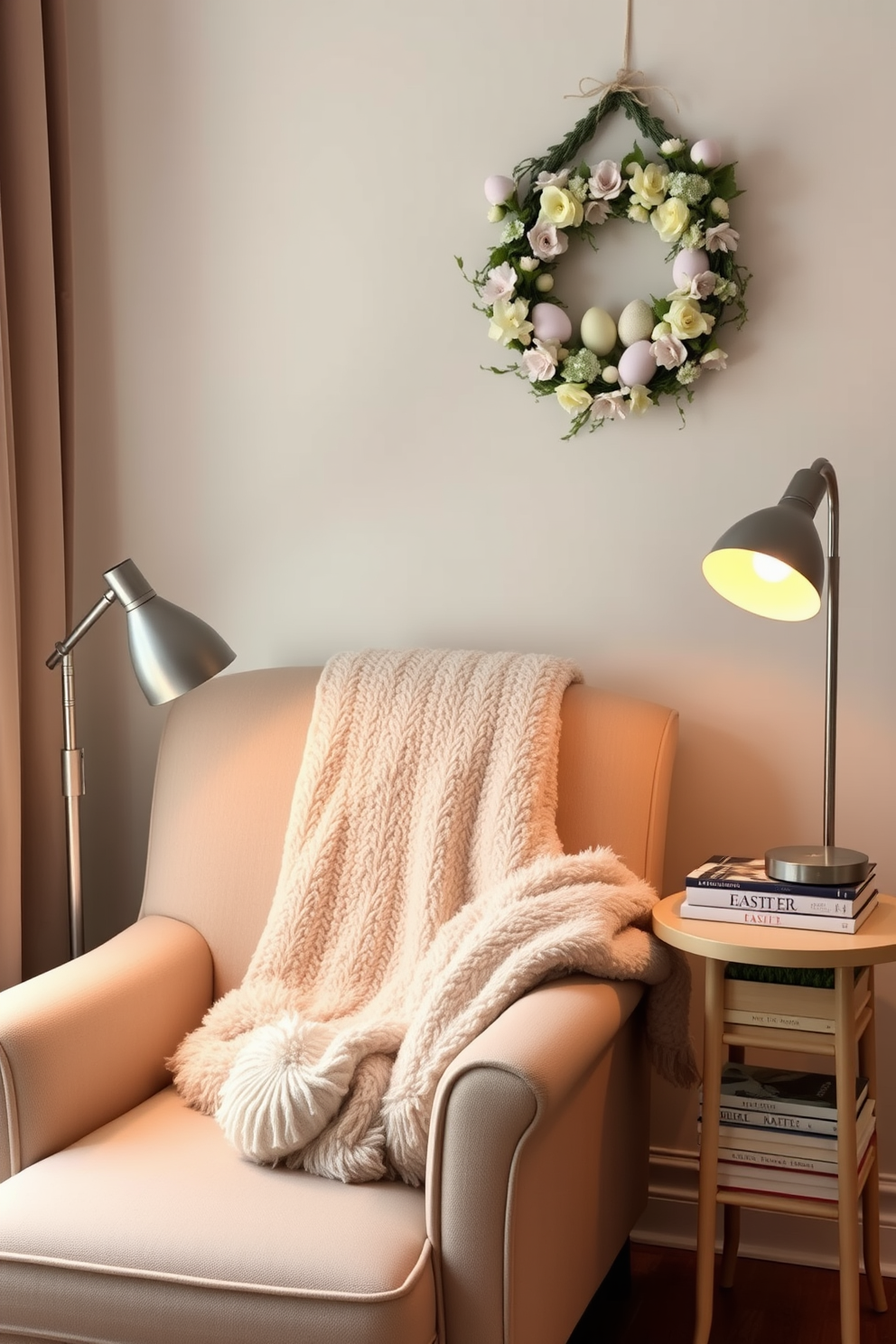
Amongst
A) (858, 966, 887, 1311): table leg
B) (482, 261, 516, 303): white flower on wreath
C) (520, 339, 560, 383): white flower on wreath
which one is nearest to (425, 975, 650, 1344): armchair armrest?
(858, 966, 887, 1311): table leg

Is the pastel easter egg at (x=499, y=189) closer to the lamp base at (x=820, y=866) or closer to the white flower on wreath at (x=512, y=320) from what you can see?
the white flower on wreath at (x=512, y=320)

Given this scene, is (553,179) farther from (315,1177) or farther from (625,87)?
(315,1177)

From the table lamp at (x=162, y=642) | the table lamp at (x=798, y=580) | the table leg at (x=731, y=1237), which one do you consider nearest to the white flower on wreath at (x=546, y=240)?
the table lamp at (x=798, y=580)

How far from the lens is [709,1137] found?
5.70 feet

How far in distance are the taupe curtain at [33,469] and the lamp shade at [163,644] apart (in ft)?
1.34

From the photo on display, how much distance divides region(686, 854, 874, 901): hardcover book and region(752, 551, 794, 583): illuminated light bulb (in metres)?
0.42

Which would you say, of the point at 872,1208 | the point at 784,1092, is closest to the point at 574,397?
the point at 784,1092

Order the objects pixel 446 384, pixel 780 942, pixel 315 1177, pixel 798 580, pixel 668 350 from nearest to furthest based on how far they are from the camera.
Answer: pixel 315 1177 < pixel 780 942 < pixel 798 580 < pixel 668 350 < pixel 446 384

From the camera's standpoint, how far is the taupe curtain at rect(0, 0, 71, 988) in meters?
2.18

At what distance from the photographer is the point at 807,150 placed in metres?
2.01

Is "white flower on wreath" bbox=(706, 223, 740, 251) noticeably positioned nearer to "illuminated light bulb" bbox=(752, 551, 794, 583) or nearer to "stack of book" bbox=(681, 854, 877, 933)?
"illuminated light bulb" bbox=(752, 551, 794, 583)

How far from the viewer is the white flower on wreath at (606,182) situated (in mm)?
2041

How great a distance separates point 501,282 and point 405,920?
104 centimetres

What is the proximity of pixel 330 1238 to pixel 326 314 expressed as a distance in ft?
5.11
